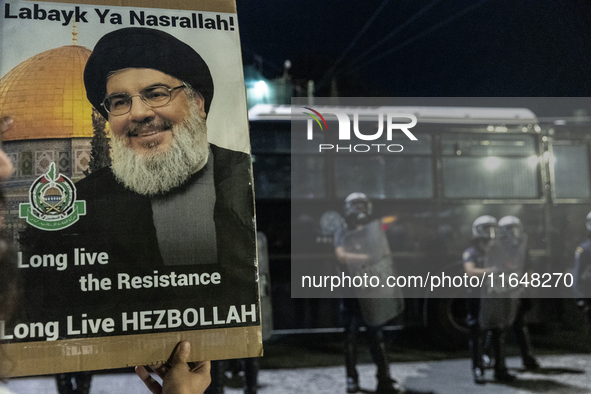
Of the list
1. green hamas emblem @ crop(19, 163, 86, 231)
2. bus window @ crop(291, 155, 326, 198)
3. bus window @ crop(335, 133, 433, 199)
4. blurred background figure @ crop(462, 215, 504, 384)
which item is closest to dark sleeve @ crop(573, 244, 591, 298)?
blurred background figure @ crop(462, 215, 504, 384)

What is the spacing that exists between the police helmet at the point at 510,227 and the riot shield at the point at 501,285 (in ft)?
0.26

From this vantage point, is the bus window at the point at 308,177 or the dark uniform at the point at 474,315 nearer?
the dark uniform at the point at 474,315

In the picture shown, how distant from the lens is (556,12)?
3.84m

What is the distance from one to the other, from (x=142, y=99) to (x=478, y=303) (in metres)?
3.76

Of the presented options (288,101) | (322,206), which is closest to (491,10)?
(288,101)

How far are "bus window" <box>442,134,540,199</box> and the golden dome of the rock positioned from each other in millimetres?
3666

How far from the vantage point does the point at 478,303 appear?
3.96m

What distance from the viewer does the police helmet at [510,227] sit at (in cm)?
412

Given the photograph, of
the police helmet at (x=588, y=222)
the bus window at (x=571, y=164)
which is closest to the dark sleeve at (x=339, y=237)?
the bus window at (x=571, y=164)

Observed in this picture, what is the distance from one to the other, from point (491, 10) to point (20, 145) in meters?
4.13

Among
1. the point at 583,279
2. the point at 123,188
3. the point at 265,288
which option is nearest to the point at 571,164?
the point at 583,279

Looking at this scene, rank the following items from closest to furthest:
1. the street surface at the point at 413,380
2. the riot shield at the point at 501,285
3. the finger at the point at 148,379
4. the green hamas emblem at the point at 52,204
Result: the green hamas emblem at the point at 52,204 < the finger at the point at 148,379 < the street surface at the point at 413,380 < the riot shield at the point at 501,285

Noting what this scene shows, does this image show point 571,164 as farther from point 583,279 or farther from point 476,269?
point 476,269

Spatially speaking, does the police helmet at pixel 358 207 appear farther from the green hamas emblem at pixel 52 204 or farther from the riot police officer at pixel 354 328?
the green hamas emblem at pixel 52 204
